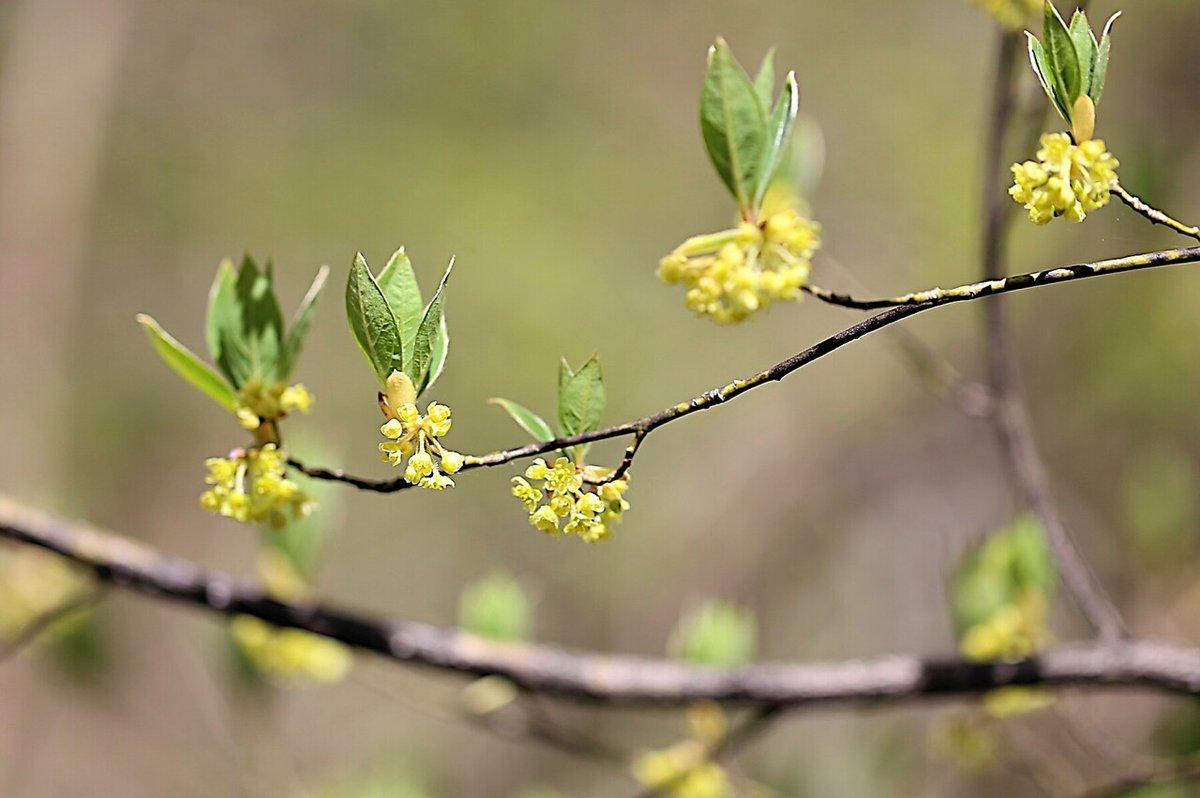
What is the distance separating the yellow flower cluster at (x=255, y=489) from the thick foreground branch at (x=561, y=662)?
0.77 feet

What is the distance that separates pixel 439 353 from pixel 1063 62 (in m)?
0.25

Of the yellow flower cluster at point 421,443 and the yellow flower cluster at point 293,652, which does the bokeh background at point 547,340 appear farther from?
the yellow flower cluster at point 421,443

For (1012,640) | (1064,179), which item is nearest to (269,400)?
(1064,179)

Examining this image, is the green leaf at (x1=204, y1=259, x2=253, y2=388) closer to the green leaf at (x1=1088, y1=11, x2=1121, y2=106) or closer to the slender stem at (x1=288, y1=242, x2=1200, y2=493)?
the slender stem at (x1=288, y1=242, x2=1200, y2=493)

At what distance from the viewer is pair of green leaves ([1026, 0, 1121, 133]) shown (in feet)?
1.12

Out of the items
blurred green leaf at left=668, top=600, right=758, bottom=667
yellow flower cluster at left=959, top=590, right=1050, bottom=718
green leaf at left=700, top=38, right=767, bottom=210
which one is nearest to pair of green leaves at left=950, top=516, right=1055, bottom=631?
yellow flower cluster at left=959, top=590, right=1050, bottom=718

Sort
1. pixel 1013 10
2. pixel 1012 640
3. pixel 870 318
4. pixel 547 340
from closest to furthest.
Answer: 1. pixel 870 318
2. pixel 1013 10
3. pixel 1012 640
4. pixel 547 340

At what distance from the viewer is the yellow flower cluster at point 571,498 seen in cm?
37

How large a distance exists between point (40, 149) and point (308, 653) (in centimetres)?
194

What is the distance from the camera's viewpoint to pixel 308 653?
0.80 m

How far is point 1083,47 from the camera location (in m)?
0.34

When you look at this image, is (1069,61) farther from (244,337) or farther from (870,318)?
(244,337)

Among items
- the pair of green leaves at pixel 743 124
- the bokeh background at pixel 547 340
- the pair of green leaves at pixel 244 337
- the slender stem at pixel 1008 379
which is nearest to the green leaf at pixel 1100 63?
the pair of green leaves at pixel 743 124

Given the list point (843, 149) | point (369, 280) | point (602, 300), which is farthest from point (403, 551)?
point (369, 280)
